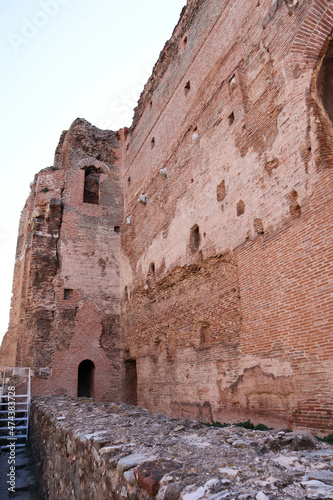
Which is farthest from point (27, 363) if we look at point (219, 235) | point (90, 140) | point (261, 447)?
point (261, 447)

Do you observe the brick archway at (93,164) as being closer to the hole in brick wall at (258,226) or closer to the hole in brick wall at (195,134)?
the hole in brick wall at (195,134)

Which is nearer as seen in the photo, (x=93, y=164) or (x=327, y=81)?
(x=327, y=81)

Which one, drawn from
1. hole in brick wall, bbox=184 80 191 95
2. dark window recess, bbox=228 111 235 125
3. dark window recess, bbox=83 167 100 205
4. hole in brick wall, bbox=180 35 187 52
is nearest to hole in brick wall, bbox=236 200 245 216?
dark window recess, bbox=228 111 235 125

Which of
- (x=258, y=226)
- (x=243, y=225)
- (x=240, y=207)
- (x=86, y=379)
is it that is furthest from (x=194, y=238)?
(x=86, y=379)

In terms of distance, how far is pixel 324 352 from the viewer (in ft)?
16.1

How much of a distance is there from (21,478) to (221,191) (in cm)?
659

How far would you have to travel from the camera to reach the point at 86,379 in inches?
549

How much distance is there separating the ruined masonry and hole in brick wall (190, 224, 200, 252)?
3 centimetres

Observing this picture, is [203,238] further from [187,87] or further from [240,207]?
[187,87]

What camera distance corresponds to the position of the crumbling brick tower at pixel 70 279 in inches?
493

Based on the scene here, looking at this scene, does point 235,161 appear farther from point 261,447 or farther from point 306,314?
point 261,447

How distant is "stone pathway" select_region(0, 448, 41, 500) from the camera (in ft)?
18.6

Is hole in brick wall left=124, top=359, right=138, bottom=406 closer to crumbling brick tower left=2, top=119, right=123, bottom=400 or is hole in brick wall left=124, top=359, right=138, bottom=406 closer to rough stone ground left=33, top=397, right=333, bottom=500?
crumbling brick tower left=2, top=119, right=123, bottom=400

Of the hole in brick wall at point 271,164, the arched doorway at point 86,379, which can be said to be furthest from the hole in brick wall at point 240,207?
the arched doorway at point 86,379
